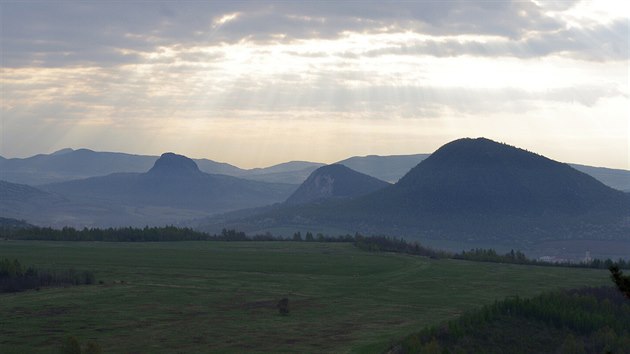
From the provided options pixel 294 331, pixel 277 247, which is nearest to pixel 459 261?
pixel 277 247

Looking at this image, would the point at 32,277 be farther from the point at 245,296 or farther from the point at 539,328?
the point at 539,328

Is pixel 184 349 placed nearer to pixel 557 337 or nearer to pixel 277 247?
pixel 557 337

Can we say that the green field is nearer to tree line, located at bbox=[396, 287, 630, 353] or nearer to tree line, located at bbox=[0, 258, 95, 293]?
tree line, located at bbox=[0, 258, 95, 293]

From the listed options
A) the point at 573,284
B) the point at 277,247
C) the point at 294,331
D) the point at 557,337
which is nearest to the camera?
the point at 294,331

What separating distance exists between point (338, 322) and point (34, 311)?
115 feet

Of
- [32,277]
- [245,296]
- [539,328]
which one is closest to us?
[539,328]

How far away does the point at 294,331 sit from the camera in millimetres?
91250

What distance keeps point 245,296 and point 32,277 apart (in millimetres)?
31492

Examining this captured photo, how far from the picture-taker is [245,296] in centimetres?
11800

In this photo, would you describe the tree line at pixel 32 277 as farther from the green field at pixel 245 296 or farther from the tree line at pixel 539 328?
the tree line at pixel 539 328

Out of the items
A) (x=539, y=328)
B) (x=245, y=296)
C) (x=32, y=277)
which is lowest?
(x=539, y=328)

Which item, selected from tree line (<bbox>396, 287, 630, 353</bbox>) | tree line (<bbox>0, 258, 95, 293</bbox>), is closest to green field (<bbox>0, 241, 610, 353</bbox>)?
tree line (<bbox>0, 258, 95, 293</bbox>)

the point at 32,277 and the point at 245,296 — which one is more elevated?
the point at 32,277

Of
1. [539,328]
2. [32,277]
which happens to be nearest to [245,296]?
[32,277]
